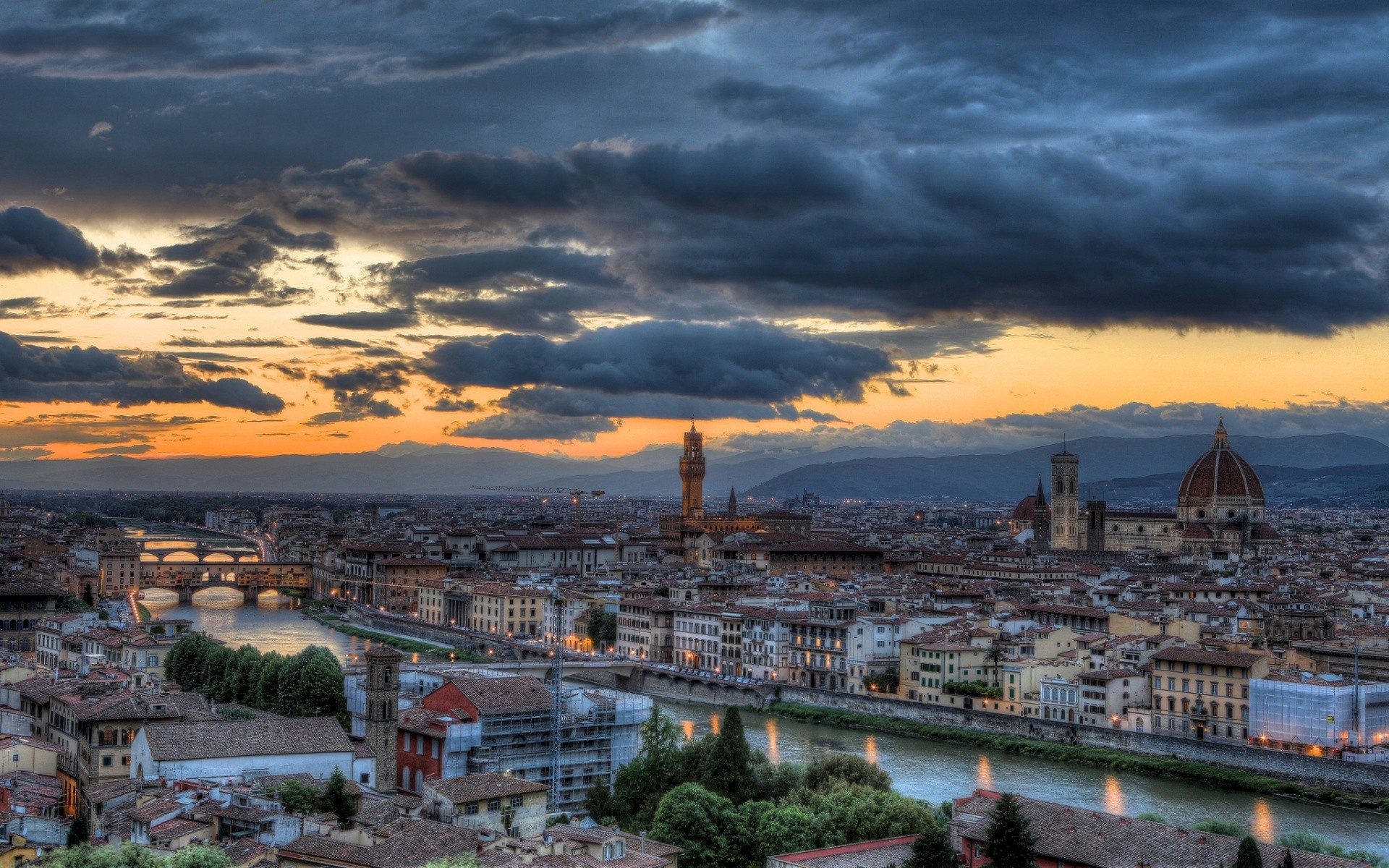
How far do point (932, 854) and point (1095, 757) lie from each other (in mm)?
12341

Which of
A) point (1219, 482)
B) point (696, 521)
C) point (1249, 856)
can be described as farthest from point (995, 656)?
point (696, 521)

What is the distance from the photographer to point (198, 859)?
12.5 meters

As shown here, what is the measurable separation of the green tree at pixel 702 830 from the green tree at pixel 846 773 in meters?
3.03

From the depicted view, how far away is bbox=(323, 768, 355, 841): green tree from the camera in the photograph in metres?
16.3

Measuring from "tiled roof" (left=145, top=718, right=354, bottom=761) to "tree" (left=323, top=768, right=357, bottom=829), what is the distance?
4.67 feet

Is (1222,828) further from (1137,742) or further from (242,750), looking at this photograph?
(242,750)

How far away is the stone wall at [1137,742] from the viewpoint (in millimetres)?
24391

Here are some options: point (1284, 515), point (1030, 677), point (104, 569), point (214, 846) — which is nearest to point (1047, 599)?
point (1030, 677)

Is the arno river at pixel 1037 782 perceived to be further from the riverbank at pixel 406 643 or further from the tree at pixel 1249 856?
the riverbank at pixel 406 643

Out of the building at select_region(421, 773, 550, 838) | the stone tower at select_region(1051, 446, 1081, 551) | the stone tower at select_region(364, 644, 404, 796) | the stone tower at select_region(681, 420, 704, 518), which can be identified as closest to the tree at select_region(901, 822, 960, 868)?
the building at select_region(421, 773, 550, 838)

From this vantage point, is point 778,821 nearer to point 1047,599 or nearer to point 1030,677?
point 1030,677

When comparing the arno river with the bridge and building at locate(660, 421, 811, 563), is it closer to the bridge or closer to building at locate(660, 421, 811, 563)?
the bridge

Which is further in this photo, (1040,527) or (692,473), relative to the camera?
(692,473)

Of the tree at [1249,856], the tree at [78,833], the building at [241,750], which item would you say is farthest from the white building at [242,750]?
the tree at [1249,856]
